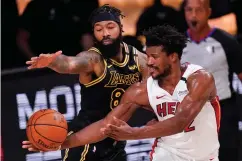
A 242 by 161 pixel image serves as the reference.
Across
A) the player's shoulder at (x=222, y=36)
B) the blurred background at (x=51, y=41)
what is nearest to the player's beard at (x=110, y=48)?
the blurred background at (x=51, y=41)

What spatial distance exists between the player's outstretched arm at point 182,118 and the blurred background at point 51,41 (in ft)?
6.09

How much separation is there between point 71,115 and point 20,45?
1013 millimetres

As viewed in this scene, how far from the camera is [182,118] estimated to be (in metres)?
4.73

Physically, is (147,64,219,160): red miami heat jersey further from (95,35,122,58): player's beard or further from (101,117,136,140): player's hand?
(95,35,122,58): player's beard

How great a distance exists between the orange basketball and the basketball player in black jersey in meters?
0.67

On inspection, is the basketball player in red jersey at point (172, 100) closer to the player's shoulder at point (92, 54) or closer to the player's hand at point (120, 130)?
the player's hand at point (120, 130)

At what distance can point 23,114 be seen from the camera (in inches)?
256

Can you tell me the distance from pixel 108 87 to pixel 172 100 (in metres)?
0.75

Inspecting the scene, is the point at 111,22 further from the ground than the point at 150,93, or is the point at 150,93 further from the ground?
the point at 111,22

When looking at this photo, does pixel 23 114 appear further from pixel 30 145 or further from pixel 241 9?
pixel 241 9

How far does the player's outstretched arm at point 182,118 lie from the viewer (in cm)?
461

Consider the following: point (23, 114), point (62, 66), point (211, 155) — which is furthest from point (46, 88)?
point (211, 155)

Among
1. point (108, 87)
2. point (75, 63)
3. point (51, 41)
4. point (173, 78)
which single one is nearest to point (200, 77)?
point (173, 78)

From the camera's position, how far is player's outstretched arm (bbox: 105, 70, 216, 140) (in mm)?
4609
